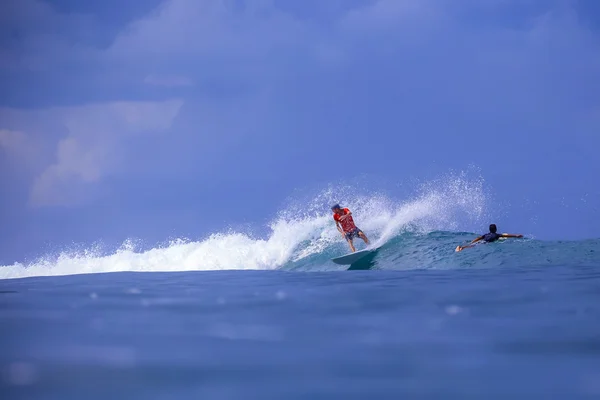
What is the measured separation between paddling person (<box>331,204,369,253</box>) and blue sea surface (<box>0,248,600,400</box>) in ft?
37.2

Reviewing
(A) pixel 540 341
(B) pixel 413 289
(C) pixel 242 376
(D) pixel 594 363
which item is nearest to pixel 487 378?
(D) pixel 594 363

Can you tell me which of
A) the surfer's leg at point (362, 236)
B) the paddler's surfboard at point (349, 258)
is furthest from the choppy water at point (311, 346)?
the surfer's leg at point (362, 236)

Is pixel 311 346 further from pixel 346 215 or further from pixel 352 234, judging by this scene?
pixel 352 234

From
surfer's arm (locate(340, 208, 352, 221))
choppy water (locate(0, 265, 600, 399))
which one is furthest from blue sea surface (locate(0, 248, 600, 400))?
surfer's arm (locate(340, 208, 352, 221))

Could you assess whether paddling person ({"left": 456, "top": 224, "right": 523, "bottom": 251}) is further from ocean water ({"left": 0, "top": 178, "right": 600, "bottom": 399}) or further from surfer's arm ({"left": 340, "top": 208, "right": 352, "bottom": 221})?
ocean water ({"left": 0, "top": 178, "right": 600, "bottom": 399})

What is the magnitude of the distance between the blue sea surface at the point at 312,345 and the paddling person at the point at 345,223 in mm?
11352

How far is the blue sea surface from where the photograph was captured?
4250mm

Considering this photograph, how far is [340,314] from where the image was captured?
7414mm

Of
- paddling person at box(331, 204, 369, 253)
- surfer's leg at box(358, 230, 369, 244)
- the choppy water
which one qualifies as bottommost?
the choppy water

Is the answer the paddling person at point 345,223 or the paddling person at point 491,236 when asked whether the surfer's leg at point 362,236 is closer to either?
the paddling person at point 345,223

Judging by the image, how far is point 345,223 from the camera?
21.4 meters

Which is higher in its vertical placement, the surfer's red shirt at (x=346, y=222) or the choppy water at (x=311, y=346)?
the surfer's red shirt at (x=346, y=222)

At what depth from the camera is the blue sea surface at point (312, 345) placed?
167 inches

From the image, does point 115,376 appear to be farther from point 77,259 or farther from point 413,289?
point 77,259
